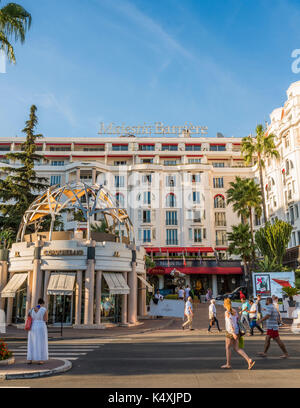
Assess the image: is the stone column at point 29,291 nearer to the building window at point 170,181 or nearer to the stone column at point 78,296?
the stone column at point 78,296

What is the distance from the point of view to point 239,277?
5012 centimetres

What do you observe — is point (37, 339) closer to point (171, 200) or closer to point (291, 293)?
point (291, 293)

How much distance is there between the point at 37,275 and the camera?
2022 centimetres

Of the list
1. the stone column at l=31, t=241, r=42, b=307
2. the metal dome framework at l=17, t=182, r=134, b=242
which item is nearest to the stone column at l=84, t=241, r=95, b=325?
the metal dome framework at l=17, t=182, r=134, b=242

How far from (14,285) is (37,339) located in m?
12.1

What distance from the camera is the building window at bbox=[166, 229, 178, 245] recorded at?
53.1 meters

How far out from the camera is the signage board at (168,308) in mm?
28203

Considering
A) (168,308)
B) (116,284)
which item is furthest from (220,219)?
(116,284)

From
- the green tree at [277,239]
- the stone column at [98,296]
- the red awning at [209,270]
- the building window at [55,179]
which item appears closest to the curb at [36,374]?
the stone column at [98,296]

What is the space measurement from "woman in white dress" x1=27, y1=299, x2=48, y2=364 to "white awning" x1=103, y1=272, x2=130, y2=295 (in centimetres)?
1017

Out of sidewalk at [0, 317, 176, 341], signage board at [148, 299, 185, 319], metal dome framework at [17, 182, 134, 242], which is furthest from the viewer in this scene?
signage board at [148, 299, 185, 319]

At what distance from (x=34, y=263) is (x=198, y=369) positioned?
45.7ft

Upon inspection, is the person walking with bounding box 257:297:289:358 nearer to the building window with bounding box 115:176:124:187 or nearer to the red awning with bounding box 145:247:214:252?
the red awning with bounding box 145:247:214:252
